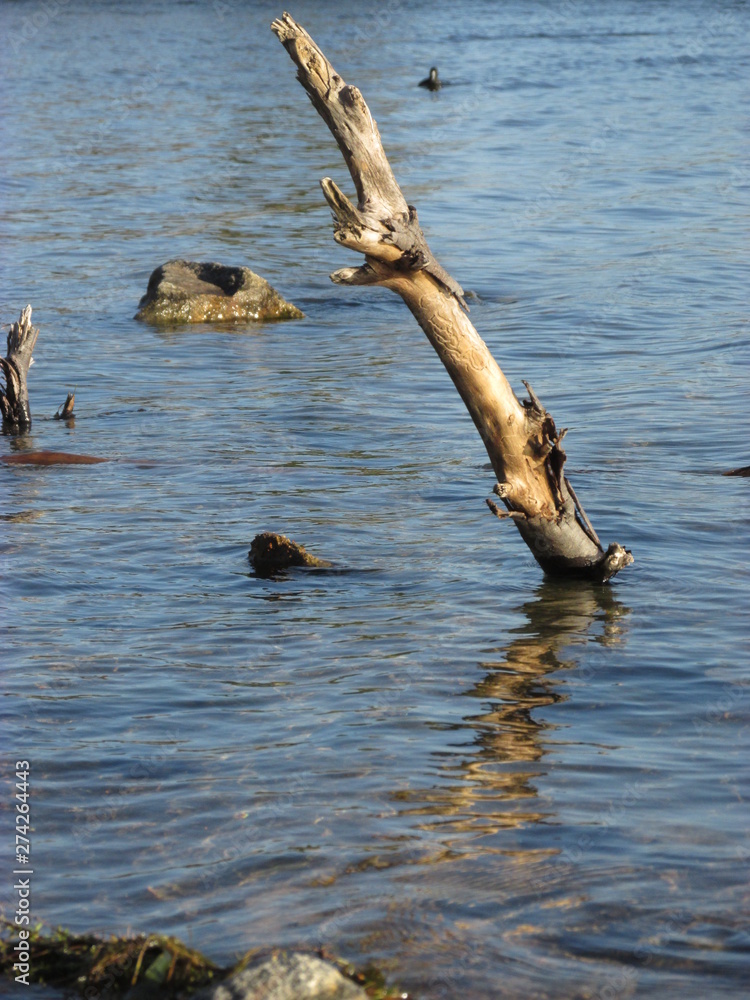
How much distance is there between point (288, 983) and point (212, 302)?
1235 centimetres

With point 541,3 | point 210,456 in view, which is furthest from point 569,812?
point 541,3

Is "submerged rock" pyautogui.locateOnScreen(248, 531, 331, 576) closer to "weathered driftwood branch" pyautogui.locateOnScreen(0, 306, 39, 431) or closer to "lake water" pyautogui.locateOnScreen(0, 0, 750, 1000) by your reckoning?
"lake water" pyautogui.locateOnScreen(0, 0, 750, 1000)

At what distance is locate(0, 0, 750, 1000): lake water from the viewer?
439cm

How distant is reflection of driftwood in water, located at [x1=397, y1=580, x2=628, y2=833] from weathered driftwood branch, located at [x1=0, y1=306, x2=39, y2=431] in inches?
207

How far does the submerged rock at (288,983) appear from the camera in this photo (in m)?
3.48

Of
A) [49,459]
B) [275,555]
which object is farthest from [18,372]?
[275,555]

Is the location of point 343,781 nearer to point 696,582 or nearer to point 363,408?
point 696,582

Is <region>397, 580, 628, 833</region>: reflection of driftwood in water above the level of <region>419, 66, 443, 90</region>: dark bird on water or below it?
below

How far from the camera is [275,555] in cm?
761

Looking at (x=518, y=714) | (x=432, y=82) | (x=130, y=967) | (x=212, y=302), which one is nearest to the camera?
(x=130, y=967)

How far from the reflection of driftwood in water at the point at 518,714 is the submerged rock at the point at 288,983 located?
1.27m

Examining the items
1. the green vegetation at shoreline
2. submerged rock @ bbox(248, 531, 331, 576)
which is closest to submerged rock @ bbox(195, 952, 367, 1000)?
the green vegetation at shoreline

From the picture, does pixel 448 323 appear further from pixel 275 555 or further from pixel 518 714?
pixel 275 555

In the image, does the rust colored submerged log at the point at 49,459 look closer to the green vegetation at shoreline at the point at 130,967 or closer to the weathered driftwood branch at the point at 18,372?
the weathered driftwood branch at the point at 18,372
